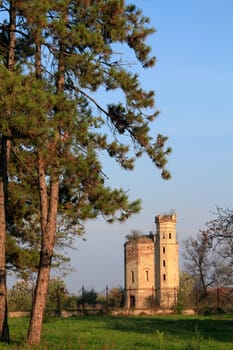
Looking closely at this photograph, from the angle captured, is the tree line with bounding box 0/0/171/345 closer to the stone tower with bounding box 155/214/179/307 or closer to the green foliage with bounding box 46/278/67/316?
the green foliage with bounding box 46/278/67/316

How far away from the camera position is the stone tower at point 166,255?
6731 cm

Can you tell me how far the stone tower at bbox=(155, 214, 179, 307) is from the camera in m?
67.3

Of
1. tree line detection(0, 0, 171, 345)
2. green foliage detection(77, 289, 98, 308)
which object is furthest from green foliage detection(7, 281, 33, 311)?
tree line detection(0, 0, 171, 345)

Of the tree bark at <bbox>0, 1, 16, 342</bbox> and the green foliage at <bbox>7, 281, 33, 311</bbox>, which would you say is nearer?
the tree bark at <bbox>0, 1, 16, 342</bbox>

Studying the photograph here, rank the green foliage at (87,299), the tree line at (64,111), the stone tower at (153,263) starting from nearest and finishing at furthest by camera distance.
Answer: the tree line at (64,111) → the green foliage at (87,299) → the stone tower at (153,263)

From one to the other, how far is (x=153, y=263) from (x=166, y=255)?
159 cm

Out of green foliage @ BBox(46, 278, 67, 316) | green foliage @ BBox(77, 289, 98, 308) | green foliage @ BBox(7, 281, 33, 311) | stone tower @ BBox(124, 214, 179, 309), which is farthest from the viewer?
stone tower @ BBox(124, 214, 179, 309)

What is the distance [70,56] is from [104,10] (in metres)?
1.35

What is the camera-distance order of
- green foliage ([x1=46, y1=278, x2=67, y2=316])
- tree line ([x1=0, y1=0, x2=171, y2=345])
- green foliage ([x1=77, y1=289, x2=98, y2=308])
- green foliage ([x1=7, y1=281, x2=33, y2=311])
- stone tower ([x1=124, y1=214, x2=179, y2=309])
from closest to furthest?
tree line ([x1=0, y1=0, x2=171, y2=345]), green foliage ([x1=46, y1=278, x2=67, y2=316]), green foliage ([x1=7, y1=281, x2=33, y2=311]), green foliage ([x1=77, y1=289, x2=98, y2=308]), stone tower ([x1=124, y1=214, x2=179, y2=309])

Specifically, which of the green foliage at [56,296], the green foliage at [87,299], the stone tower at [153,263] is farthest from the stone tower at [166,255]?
the green foliage at [56,296]

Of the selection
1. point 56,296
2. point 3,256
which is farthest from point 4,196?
point 56,296

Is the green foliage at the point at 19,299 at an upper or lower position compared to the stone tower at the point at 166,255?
lower

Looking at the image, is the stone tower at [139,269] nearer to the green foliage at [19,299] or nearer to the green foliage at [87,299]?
the green foliage at [87,299]

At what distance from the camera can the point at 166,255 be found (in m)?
68.8
